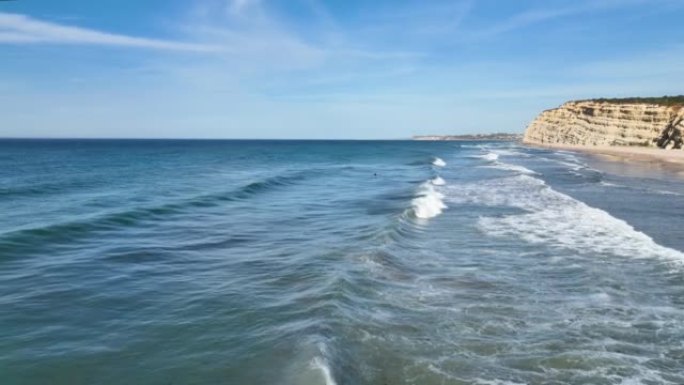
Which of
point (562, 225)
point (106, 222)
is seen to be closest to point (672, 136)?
point (562, 225)

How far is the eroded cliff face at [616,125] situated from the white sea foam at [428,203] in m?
51.7

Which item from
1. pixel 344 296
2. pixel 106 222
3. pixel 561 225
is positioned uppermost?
pixel 106 222

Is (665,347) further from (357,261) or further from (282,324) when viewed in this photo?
(357,261)

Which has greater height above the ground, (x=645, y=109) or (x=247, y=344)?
(x=645, y=109)

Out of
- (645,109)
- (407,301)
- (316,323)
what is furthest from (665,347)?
(645,109)

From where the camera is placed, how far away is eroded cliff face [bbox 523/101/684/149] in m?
73.6

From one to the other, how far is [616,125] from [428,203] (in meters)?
73.4

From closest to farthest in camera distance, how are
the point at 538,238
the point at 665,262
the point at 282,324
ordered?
the point at 282,324 < the point at 665,262 < the point at 538,238

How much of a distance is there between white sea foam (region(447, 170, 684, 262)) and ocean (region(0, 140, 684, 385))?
0.13 metres

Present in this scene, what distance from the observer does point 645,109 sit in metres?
80.4

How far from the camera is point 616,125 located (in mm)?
89250

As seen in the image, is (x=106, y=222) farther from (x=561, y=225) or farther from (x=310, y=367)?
(x=561, y=225)

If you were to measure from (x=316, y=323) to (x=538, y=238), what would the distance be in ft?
35.5

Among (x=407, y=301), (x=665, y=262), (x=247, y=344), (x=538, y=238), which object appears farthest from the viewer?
(x=538, y=238)
